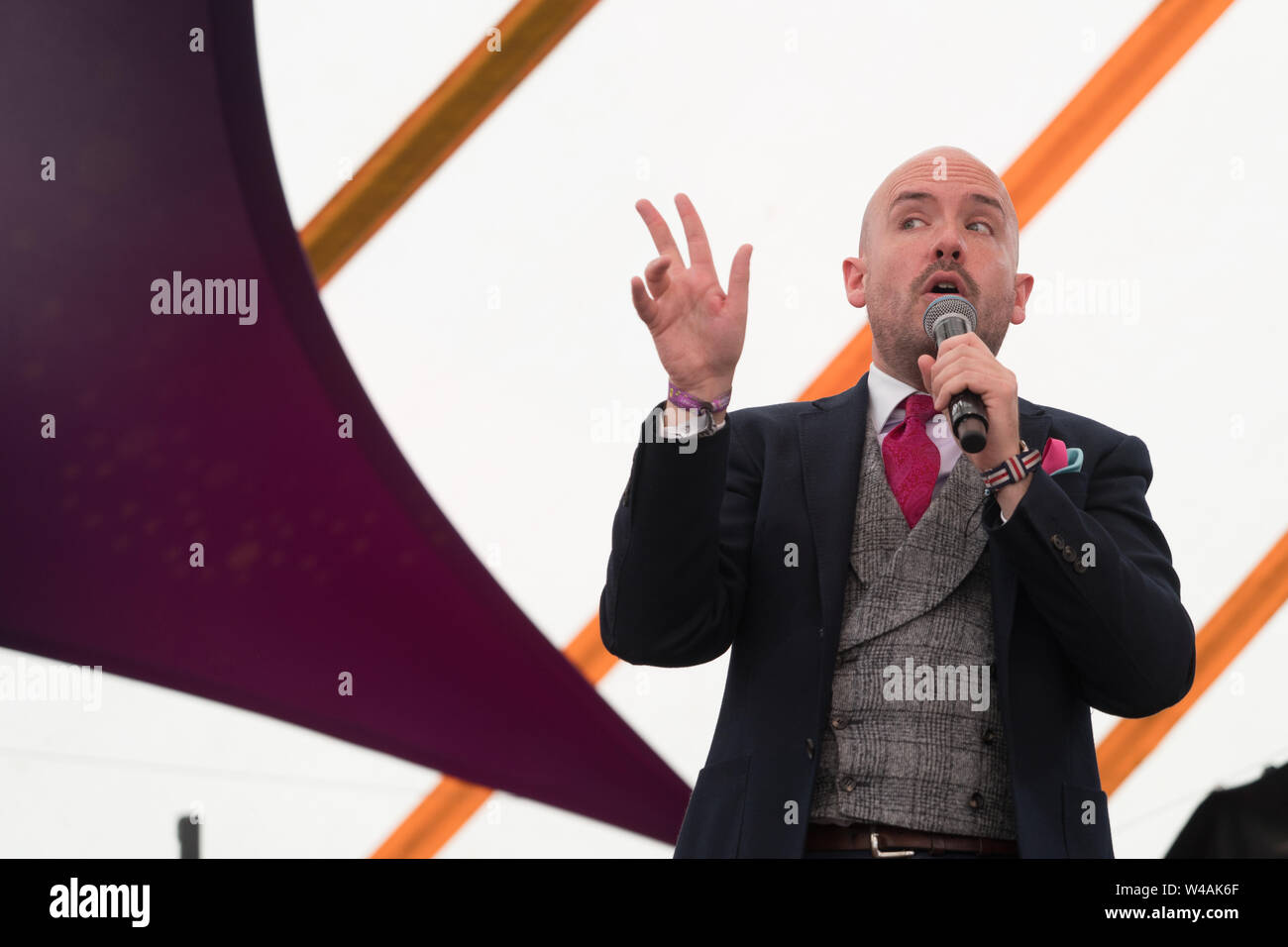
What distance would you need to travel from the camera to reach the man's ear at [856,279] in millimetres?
1688

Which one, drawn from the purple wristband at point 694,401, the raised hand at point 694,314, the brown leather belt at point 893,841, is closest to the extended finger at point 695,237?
the raised hand at point 694,314

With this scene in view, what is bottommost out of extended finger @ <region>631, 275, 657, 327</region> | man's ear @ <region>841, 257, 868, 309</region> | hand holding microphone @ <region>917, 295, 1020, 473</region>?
hand holding microphone @ <region>917, 295, 1020, 473</region>

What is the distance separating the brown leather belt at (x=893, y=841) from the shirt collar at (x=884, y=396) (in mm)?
514

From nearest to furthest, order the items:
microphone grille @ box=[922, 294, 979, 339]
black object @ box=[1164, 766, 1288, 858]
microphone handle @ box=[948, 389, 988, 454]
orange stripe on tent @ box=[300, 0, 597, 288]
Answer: microphone handle @ box=[948, 389, 988, 454] < microphone grille @ box=[922, 294, 979, 339] < black object @ box=[1164, 766, 1288, 858] < orange stripe on tent @ box=[300, 0, 597, 288]

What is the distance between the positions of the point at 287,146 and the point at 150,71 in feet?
1.11

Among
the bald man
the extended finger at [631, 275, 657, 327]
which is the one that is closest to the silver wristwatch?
the bald man

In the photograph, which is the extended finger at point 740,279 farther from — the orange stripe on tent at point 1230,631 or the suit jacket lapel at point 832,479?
the orange stripe on tent at point 1230,631

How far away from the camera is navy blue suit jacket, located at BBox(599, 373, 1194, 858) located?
1.32 m

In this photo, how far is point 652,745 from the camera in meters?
2.62

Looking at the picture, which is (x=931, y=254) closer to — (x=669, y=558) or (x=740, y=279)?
(x=740, y=279)

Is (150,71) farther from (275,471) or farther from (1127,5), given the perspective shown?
(1127,5)

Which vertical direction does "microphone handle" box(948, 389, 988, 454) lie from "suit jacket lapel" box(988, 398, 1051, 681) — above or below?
above

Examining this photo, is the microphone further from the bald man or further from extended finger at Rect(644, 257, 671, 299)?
extended finger at Rect(644, 257, 671, 299)

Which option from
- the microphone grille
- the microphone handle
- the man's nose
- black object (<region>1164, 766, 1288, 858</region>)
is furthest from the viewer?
black object (<region>1164, 766, 1288, 858</region>)
